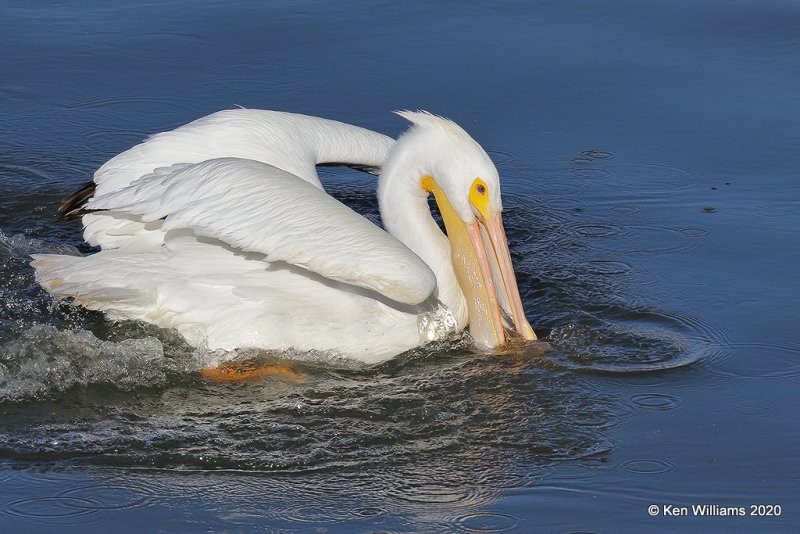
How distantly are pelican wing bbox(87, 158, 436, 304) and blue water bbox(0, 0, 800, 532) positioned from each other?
0.44 m

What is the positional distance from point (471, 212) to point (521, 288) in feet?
1.86

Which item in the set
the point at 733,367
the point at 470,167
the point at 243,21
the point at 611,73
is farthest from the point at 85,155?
the point at 733,367

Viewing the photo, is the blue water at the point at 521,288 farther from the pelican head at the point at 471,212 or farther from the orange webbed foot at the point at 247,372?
the pelican head at the point at 471,212

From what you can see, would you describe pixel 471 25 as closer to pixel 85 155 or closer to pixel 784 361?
pixel 85 155

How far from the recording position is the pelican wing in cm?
443

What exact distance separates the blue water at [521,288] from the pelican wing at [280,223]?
438 mm

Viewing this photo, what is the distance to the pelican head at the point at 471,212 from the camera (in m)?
4.97

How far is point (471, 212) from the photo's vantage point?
5.05 metres

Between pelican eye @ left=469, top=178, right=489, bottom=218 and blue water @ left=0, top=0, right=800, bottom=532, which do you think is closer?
blue water @ left=0, top=0, right=800, bottom=532
